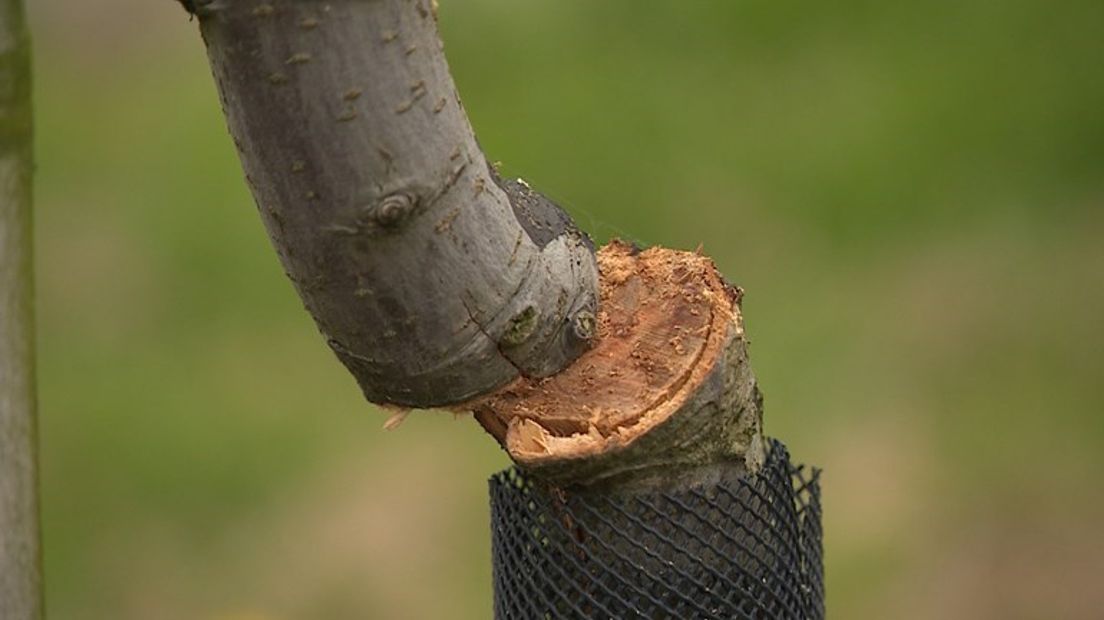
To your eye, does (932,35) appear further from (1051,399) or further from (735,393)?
(735,393)

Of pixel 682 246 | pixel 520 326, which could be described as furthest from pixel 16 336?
pixel 682 246

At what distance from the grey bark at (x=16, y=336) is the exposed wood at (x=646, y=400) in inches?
26.0

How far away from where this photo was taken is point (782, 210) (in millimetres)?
3965

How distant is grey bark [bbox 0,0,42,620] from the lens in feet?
5.18

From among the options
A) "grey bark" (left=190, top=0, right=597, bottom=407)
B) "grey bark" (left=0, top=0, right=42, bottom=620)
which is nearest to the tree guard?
"grey bark" (left=190, top=0, right=597, bottom=407)

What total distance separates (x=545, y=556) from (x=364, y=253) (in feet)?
1.40

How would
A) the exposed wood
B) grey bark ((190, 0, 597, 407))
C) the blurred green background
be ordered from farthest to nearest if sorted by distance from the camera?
the blurred green background, the exposed wood, grey bark ((190, 0, 597, 407))

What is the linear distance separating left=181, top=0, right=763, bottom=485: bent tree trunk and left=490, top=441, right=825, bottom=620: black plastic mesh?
1.4 inches

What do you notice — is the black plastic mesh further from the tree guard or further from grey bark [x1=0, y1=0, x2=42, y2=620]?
grey bark [x1=0, y1=0, x2=42, y2=620]

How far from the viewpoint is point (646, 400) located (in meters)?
1.20

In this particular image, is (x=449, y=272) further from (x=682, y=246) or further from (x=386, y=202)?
(x=682, y=246)

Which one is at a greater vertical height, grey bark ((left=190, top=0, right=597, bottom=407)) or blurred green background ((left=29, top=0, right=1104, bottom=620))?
grey bark ((left=190, top=0, right=597, bottom=407))

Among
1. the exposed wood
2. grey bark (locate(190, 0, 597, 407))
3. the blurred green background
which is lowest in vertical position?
the blurred green background

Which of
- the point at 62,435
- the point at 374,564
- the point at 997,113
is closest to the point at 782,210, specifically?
the point at 997,113
